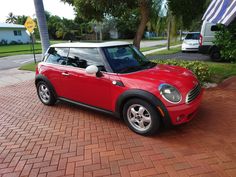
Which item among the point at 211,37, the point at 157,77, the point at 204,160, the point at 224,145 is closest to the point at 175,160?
the point at 204,160

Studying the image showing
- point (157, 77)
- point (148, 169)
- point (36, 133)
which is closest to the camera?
point (148, 169)

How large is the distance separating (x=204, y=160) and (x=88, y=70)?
234 centimetres

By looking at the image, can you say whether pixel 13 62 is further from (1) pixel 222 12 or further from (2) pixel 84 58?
(1) pixel 222 12

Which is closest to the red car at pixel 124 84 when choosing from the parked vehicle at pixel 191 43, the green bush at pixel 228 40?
the green bush at pixel 228 40

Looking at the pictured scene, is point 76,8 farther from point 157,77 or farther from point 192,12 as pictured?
point 157,77

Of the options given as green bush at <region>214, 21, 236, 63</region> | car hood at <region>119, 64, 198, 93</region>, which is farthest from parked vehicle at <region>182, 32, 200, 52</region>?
car hood at <region>119, 64, 198, 93</region>

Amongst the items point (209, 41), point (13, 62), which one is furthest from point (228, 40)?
point (13, 62)

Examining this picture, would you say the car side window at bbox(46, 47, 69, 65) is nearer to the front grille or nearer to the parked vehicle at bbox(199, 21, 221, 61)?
the front grille

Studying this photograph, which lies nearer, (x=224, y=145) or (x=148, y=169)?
(x=148, y=169)

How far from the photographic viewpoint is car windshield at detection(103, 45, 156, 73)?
407cm

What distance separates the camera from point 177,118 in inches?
136

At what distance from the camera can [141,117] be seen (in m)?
3.75

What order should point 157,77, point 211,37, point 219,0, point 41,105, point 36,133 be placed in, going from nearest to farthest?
point 157,77, point 36,133, point 41,105, point 219,0, point 211,37

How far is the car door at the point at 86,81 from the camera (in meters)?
4.07
